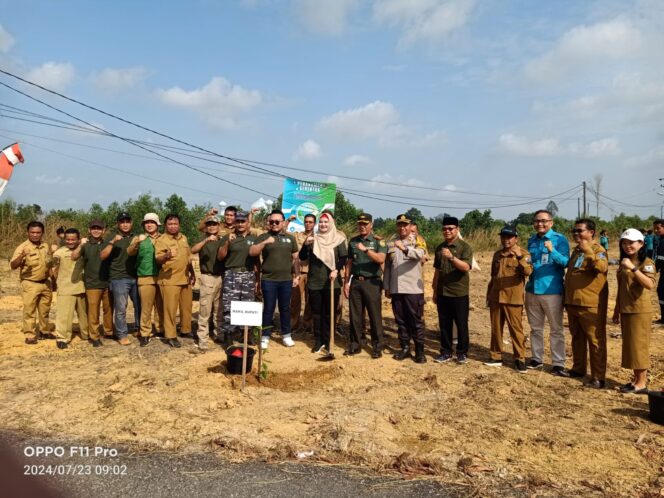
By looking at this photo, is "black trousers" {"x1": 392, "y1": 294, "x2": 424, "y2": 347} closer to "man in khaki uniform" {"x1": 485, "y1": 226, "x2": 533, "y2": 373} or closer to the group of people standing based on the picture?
the group of people standing

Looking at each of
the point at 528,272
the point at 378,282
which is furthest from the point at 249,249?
the point at 528,272

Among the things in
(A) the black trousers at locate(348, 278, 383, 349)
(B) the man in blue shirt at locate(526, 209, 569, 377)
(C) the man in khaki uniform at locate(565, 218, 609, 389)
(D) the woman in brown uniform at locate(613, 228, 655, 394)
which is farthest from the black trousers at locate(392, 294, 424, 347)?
(D) the woman in brown uniform at locate(613, 228, 655, 394)

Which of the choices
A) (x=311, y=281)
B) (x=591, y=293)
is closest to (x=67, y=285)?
(x=311, y=281)

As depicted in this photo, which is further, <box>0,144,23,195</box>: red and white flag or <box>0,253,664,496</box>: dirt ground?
<box>0,144,23,195</box>: red and white flag

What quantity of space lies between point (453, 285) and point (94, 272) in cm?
512

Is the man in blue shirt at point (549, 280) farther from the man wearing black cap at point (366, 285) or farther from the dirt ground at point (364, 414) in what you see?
the man wearing black cap at point (366, 285)

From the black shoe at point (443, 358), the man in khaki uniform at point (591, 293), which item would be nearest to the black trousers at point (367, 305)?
the black shoe at point (443, 358)

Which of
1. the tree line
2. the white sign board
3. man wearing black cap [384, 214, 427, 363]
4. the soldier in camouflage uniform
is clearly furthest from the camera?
the tree line

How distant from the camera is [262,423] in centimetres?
431

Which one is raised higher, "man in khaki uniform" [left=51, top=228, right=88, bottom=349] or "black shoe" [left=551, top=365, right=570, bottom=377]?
"man in khaki uniform" [left=51, top=228, right=88, bottom=349]

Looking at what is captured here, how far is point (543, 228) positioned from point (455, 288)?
1.32 metres

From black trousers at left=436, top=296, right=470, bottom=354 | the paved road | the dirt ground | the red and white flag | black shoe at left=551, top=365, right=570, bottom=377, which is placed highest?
the red and white flag

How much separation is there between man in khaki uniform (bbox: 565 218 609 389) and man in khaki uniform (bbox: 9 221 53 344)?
24.0 ft

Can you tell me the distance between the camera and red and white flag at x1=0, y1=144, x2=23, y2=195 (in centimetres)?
905
